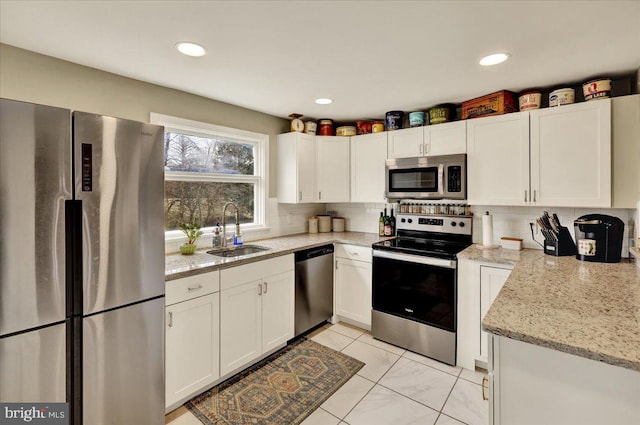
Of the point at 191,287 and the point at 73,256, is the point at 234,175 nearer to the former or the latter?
the point at 191,287

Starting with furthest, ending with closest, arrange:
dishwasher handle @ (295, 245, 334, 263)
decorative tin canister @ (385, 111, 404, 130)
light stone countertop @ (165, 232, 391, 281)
Answer: decorative tin canister @ (385, 111, 404, 130) → dishwasher handle @ (295, 245, 334, 263) → light stone countertop @ (165, 232, 391, 281)

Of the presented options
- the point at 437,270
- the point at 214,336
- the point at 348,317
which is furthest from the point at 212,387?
the point at 437,270

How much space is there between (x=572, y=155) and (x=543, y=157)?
0.17 meters

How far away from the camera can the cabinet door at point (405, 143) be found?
2992 mm

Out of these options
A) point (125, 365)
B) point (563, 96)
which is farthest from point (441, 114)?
point (125, 365)

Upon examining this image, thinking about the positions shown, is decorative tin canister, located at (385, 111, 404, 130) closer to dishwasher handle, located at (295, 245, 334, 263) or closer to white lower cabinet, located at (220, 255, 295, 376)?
dishwasher handle, located at (295, 245, 334, 263)

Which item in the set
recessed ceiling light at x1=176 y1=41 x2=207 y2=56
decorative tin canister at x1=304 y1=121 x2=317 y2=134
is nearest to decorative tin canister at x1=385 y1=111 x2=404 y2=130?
decorative tin canister at x1=304 y1=121 x2=317 y2=134

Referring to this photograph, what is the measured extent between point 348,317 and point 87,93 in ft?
9.51

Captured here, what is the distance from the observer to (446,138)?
111 inches

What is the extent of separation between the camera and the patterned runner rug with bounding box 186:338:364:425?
1.92 meters

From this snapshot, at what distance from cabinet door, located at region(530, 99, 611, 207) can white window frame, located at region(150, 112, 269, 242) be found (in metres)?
2.48

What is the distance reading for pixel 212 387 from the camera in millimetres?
2197

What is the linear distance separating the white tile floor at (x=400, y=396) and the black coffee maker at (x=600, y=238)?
1.20 metres

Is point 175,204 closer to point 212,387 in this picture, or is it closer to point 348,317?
point 212,387
